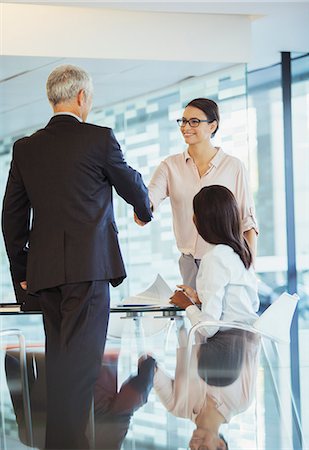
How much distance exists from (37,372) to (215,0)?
4893 millimetres

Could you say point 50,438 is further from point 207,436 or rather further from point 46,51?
point 46,51

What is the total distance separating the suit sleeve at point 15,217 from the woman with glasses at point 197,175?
1.04 metres

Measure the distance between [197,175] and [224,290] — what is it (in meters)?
0.92

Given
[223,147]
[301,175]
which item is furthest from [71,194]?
[301,175]

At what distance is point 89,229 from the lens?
9.71ft

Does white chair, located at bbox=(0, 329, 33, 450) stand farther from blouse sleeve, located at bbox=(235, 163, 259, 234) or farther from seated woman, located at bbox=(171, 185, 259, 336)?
blouse sleeve, located at bbox=(235, 163, 259, 234)

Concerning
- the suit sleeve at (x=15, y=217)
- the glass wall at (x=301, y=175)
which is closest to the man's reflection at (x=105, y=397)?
the suit sleeve at (x=15, y=217)

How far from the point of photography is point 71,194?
293cm

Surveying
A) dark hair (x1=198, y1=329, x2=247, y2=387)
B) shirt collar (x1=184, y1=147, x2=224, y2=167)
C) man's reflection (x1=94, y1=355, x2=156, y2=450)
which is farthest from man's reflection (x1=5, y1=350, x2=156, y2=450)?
shirt collar (x1=184, y1=147, x2=224, y2=167)

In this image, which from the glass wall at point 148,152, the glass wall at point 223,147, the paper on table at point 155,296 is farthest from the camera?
the glass wall at point 148,152

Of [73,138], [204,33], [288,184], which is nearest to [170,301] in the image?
[73,138]

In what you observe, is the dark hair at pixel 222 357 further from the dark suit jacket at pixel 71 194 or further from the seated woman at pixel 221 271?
the dark suit jacket at pixel 71 194

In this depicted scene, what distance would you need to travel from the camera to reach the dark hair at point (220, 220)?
135 inches

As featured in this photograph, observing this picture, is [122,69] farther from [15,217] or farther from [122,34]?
[15,217]
